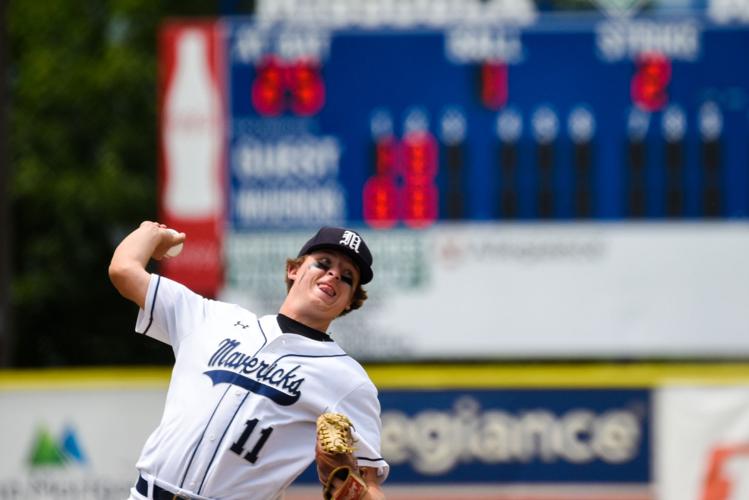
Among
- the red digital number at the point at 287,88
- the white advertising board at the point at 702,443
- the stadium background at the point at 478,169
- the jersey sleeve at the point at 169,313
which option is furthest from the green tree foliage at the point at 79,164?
the jersey sleeve at the point at 169,313

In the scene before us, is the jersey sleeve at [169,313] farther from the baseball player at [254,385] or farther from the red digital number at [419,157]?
the red digital number at [419,157]

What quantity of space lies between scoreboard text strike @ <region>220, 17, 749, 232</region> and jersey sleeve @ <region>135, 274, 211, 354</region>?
5.55 metres

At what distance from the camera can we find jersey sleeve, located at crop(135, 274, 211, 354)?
3.69 m

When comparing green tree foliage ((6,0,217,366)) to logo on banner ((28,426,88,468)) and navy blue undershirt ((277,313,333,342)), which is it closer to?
logo on banner ((28,426,88,468))

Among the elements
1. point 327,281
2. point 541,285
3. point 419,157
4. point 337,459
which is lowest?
point 541,285

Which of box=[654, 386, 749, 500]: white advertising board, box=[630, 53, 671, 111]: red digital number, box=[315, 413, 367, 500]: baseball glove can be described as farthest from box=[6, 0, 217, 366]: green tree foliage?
box=[315, 413, 367, 500]: baseball glove

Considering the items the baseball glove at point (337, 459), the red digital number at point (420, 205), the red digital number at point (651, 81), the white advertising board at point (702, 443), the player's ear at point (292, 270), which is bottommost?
the white advertising board at point (702, 443)

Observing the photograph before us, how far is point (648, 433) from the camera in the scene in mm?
7590

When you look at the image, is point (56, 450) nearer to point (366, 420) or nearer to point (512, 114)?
point (512, 114)

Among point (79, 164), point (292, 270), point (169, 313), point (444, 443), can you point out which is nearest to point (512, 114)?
point (444, 443)

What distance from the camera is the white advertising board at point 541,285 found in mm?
9273

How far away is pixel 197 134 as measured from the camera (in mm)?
9352

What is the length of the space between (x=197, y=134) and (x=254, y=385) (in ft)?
19.4

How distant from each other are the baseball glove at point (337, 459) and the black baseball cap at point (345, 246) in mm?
399
